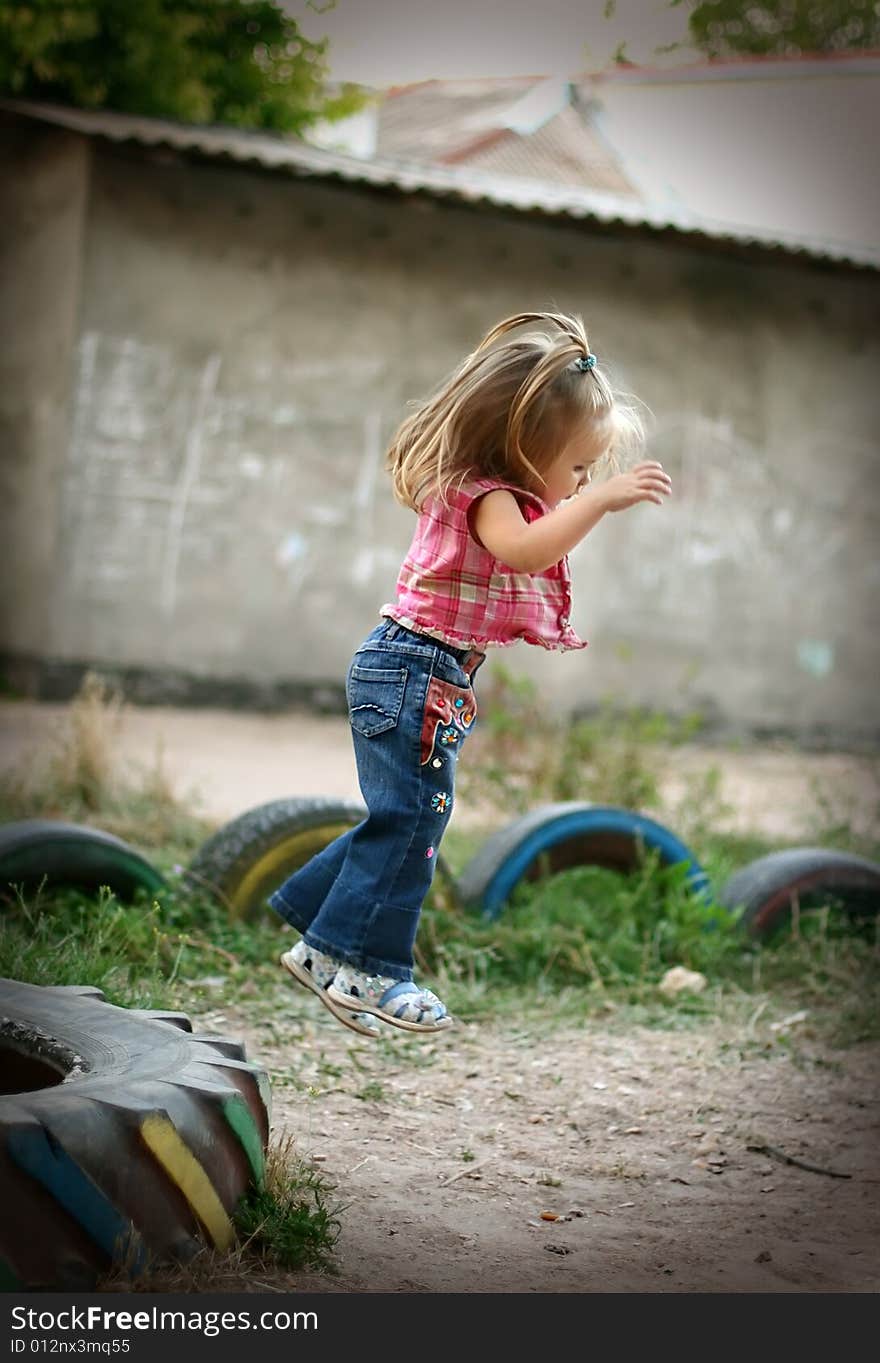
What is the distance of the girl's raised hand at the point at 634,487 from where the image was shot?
A: 2.50 m

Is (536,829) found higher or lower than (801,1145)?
higher

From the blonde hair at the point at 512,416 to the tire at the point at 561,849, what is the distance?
192cm

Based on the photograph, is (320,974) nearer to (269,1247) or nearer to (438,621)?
(269,1247)

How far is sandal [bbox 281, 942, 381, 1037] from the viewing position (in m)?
2.79

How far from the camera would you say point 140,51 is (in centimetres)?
1242

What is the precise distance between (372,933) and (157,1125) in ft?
2.21

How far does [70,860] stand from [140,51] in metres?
10.4

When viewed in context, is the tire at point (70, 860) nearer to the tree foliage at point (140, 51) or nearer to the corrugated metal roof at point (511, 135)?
the tree foliage at point (140, 51)

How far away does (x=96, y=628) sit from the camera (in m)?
9.70

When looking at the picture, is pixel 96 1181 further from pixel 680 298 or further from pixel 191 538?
pixel 680 298

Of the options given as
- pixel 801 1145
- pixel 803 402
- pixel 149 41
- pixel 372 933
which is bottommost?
pixel 801 1145

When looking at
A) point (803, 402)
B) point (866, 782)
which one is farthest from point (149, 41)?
point (866, 782)

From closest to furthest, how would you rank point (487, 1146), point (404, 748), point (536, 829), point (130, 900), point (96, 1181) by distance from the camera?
point (96, 1181) < point (404, 748) < point (487, 1146) < point (130, 900) < point (536, 829)

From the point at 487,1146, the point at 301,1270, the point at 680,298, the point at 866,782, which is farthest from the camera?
the point at 680,298
